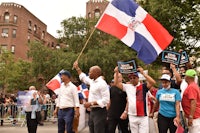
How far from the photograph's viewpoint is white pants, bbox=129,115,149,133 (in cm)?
653

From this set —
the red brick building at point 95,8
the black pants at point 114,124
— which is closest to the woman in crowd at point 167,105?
the black pants at point 114,124

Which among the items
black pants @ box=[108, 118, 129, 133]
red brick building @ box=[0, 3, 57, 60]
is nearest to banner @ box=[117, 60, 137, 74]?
black pants @ box=[108, 118, 129, 133]

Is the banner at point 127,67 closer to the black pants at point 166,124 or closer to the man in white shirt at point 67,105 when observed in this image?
the black pants at point 166,124

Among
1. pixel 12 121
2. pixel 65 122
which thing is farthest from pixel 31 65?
pixel 65 122

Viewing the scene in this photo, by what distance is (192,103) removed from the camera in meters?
6.04

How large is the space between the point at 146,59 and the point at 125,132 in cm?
203

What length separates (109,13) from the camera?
7.62 meters

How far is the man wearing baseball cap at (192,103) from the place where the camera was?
605 cm

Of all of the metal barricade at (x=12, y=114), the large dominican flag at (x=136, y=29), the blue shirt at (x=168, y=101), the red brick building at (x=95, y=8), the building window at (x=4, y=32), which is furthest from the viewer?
the red brick building at (x=95, y=8)

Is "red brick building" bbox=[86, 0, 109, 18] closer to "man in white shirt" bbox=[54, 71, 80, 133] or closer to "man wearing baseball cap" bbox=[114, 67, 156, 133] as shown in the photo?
"man in white shirt" bbox=[54, 71, 80, 133]

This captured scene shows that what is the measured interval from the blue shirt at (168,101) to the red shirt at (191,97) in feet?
0.54

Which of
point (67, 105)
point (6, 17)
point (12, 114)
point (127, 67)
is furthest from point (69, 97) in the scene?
point (6, 17)

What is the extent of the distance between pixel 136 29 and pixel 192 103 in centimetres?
223

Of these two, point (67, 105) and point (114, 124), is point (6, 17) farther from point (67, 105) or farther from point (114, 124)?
point (114, 124)
